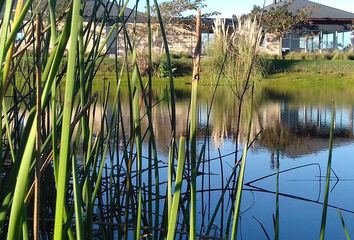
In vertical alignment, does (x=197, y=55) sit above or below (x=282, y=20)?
below

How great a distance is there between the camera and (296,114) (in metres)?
3.68

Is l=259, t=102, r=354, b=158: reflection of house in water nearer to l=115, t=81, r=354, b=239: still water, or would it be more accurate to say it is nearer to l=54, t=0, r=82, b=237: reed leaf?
l=115, t=81, r=354, b=239: still water

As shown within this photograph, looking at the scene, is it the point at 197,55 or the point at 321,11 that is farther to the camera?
the point at 321,11

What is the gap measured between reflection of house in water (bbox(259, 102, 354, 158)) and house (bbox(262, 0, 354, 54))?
9783 mm

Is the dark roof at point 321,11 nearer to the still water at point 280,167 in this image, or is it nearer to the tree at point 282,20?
the tree at point 282,20

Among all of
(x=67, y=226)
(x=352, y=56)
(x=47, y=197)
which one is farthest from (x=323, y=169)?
(x=352, y=56)

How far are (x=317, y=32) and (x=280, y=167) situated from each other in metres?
14.1

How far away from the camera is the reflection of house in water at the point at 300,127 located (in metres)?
2.30

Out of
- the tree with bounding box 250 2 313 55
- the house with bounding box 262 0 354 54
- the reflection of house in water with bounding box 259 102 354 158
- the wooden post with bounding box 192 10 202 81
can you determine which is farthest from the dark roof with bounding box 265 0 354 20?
the wooden post with bounding box 192 10 202 81

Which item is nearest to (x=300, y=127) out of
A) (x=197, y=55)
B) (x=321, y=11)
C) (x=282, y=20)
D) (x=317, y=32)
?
(x=197, y=55)

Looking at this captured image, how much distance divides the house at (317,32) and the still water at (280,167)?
10216mm

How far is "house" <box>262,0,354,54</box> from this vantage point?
14055 millimetres

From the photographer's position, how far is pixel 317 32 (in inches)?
602

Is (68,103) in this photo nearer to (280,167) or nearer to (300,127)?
(280,167)
